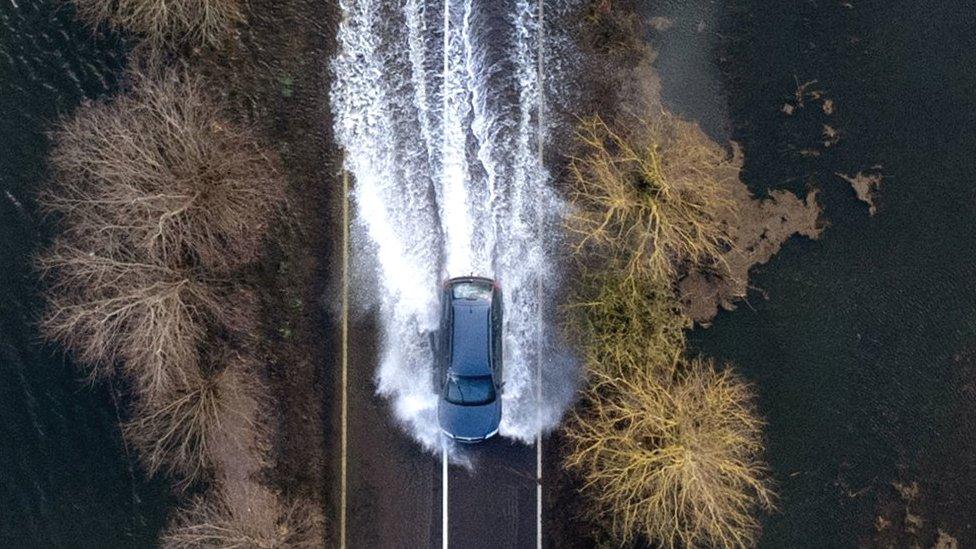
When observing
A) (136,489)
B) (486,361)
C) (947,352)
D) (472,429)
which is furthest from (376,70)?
(947,352)

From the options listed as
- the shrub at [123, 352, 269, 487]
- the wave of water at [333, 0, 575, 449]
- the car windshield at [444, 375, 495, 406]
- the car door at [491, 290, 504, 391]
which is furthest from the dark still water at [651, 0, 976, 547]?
the shrub at [123, 352, 269, 487]

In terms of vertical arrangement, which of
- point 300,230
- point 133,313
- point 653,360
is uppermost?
point 300,230

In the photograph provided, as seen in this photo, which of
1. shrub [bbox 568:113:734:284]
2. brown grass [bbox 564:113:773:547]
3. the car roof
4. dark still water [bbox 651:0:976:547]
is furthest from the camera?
dark still water [bbox 651:0:976:547]

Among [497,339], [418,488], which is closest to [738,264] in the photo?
[497,339]

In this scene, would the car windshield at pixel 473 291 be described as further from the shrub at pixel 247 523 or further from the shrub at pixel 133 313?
the shrub at pixel 247 523

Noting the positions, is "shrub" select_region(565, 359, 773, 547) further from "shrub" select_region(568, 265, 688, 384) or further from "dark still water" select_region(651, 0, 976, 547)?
"dark still water" select_region(651, 0, 976, 547)

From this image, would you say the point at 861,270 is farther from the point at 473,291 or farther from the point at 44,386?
the point at 44,386
